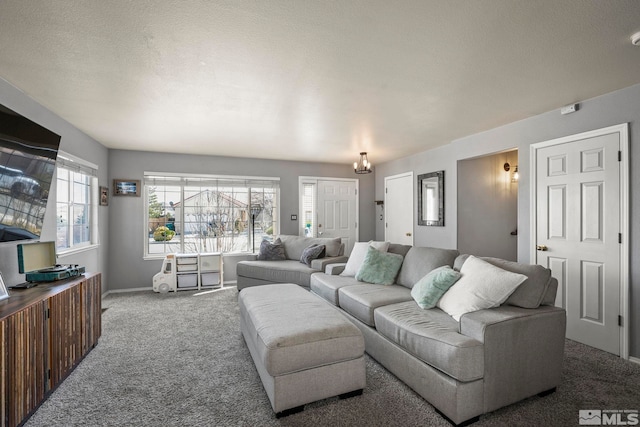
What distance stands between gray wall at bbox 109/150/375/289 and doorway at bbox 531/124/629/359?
4.04m

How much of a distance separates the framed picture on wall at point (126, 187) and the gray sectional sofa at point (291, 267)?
215 centimetres

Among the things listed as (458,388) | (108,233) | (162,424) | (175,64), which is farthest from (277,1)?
(108,233)

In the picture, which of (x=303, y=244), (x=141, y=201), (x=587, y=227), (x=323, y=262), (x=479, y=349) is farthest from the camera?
(x=303, y=244)

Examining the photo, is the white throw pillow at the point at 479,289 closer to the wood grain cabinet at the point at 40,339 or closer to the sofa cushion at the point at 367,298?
the sofa cushion at the point at 367,298

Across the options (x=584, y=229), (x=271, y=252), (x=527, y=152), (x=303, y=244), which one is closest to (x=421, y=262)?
(x=584, y=229)

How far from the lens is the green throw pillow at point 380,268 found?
130 inches

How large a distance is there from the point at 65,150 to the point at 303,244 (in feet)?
11.2

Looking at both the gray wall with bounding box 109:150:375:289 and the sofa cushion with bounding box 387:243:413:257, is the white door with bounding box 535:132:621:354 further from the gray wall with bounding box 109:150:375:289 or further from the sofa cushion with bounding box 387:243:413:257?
the gray wall with bounding box 109:150:375:289

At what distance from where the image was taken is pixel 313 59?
2168mm

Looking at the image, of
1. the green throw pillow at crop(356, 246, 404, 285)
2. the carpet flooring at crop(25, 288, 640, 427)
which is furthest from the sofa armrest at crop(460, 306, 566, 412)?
the green throw pillow at crop(356, 246, 404, 285)

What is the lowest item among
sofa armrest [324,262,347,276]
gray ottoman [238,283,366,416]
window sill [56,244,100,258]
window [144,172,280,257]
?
gray ottoman [238,283,366,416]

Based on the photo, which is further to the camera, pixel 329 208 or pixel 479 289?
pixel 329 208

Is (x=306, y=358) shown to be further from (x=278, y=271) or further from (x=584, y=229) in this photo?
(x=584, y=229)

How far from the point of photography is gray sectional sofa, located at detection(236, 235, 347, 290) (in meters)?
4.46
